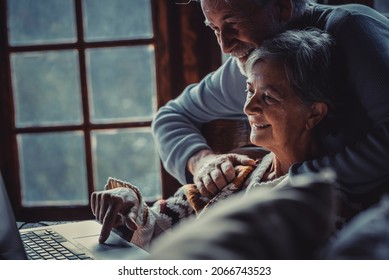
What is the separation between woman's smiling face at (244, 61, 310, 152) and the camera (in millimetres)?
1244

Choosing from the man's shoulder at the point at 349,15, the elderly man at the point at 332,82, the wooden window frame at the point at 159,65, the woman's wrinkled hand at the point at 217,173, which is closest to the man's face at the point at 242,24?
the elderly man at the point at 332,82

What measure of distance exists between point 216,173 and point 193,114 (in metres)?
0.31

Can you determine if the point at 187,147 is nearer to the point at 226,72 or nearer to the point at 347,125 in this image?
the point at 226,72

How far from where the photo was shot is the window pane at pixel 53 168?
1761mm

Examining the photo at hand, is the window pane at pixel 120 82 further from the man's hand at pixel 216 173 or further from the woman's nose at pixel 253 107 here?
the woman's nose at pixel 253 107

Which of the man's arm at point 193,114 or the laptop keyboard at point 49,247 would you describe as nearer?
the laptop keyboard at point 49,247

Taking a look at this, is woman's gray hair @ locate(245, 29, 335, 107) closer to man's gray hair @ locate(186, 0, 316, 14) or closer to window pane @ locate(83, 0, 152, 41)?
man's gray hair @ locate(186, 0, 316, 14)

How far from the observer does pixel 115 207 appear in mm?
1304

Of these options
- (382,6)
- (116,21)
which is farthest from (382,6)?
(116,21)

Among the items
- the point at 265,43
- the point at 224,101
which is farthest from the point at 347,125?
the point at 224,101

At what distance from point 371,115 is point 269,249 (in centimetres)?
75

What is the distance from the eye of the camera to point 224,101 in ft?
5.16

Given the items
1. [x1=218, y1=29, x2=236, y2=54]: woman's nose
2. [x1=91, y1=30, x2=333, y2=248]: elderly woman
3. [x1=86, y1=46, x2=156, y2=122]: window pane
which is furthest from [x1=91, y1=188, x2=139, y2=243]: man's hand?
[x1=86, y1=46, x2=156, y2=122]: window pane

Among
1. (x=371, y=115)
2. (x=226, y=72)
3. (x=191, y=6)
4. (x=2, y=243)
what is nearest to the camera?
(x=2, y=243)
